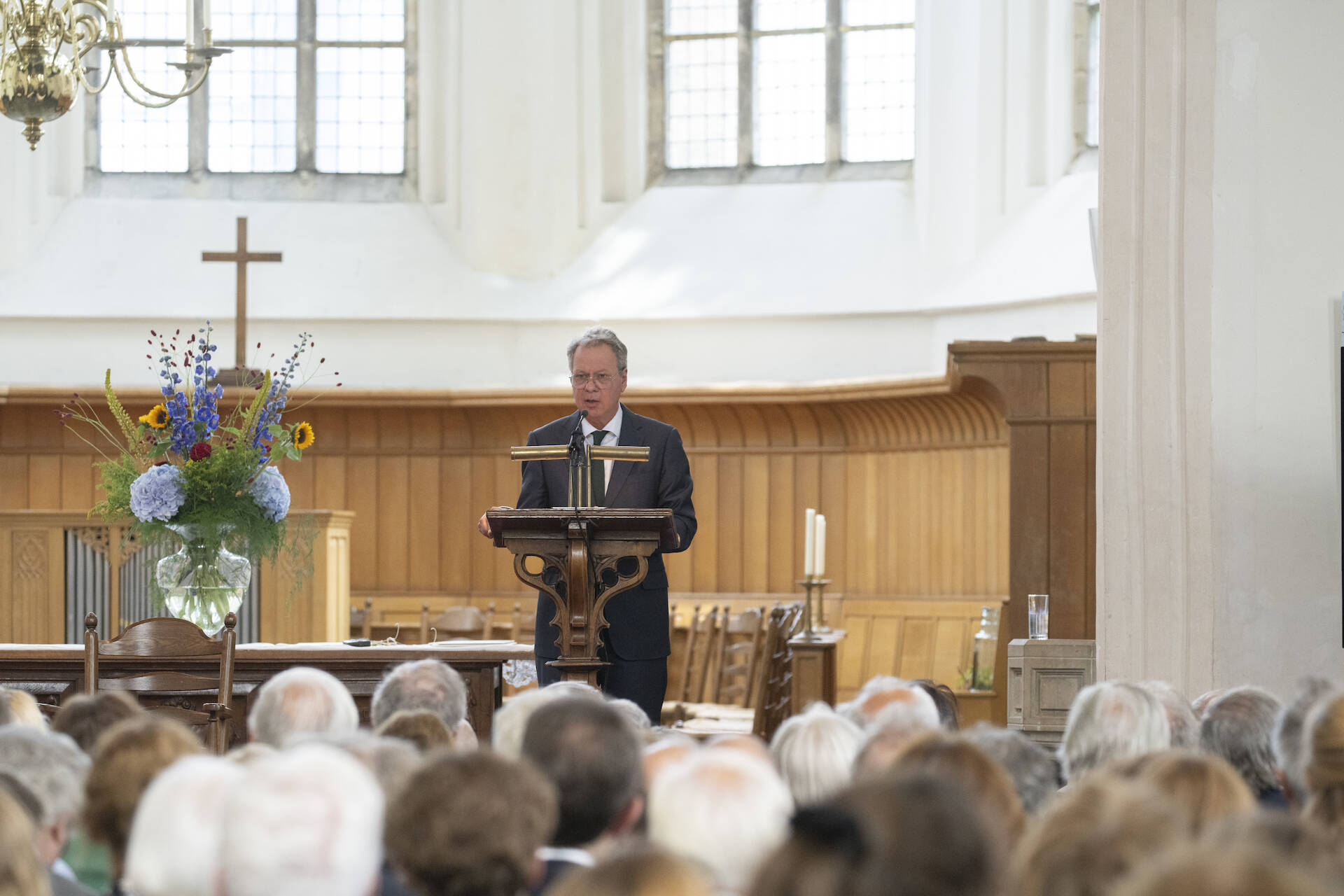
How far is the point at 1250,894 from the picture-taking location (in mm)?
1218

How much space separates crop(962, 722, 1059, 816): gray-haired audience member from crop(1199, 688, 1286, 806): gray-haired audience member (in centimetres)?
51

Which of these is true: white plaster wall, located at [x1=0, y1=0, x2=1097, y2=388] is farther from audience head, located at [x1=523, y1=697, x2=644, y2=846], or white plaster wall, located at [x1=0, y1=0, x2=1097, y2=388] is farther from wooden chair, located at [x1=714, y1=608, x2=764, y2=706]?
audience head, located at [x1=523, y1=697, x2=644, y2=846]

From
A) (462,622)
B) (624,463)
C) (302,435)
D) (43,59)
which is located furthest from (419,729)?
(462,622)

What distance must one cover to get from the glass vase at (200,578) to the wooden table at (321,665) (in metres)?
0.15

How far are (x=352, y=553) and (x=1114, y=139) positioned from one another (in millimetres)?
7180

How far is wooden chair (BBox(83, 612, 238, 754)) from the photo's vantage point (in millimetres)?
4496

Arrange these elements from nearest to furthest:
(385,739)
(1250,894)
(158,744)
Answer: (1250,894) → (158,744) → (385,739)

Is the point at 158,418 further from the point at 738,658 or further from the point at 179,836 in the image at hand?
the point at 738,658

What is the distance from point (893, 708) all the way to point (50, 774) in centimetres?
133

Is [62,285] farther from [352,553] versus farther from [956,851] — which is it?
[956,851]

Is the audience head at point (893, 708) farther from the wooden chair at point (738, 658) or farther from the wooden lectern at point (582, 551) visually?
the wooden chair at point (738, 658)

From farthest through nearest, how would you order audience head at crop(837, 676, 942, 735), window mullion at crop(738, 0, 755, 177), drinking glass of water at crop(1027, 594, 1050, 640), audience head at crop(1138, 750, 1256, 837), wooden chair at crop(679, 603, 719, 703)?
window mullion at crop(738, 0, 755, 177), wooden chair at crop(679, 603, 719, 703), drinking glass of water at crop(1027, 594, 1050, 640), audience head at crop(837, 676, 942, 735), audience head at crop(1138, 750, 1256, 837)

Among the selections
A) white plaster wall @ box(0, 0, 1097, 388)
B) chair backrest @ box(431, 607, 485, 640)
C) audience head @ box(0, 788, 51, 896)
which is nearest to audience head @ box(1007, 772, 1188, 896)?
audience head @ box(0, 788, 51, 896)

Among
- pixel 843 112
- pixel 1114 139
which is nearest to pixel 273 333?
pixel 843 112
